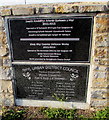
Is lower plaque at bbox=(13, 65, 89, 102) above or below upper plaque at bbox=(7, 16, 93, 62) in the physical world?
below

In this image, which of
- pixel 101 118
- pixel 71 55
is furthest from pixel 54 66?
pixel 101 118

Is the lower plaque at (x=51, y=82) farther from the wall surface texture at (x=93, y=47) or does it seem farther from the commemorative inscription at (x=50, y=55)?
the wall surface texture at (x=93, y=47)

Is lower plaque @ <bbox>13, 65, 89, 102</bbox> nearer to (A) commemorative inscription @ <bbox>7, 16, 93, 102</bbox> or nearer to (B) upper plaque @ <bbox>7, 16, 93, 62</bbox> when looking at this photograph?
(A) commemorative inscription @ <bbox>7, 16, 93, 102</bbox>

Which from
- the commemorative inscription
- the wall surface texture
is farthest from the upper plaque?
the wall surface texture

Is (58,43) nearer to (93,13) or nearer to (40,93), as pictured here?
(93,13)

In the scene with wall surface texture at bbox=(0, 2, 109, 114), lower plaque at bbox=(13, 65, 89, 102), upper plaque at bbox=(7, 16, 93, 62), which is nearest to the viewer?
wall surface texture at bbox=(0, 2, 109, 114)

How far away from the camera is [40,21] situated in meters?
2.25

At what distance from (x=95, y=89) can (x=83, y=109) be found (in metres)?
0.52

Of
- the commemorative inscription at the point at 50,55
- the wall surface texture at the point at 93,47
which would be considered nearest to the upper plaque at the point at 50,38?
the commemorative inscription at the point at 50,55

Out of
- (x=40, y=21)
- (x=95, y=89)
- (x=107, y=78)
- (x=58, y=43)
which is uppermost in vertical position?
(x=40, y=21)

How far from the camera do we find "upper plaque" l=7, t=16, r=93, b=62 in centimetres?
222

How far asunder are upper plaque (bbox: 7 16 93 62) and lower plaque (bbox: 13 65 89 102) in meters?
0.18

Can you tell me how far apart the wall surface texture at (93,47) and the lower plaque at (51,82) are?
5.7 inches

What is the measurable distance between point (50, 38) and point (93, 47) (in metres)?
0.72
